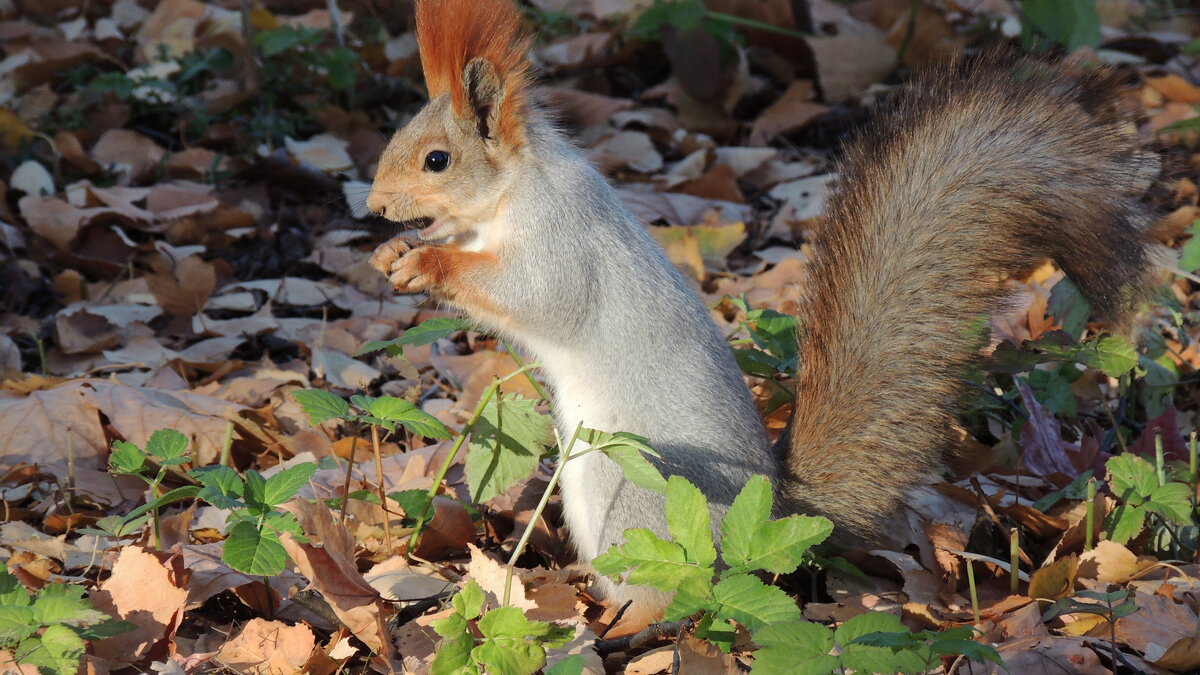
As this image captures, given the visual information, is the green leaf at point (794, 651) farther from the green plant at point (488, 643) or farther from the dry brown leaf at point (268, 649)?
the dry brown leaf at point (268, 649)

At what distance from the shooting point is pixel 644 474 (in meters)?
1.57

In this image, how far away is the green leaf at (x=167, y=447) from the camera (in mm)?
1721

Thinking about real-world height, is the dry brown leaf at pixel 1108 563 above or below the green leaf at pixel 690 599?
below

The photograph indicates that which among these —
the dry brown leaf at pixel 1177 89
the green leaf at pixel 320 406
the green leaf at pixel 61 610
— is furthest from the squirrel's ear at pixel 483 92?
the dry brown leaf at pixel 1177 89

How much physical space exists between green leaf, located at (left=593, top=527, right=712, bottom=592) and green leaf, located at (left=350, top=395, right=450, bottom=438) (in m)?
0.35

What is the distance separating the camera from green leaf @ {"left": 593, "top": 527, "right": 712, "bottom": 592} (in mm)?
1513

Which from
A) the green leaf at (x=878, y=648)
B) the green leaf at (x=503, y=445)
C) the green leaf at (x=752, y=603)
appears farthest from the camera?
the green leaf at (x=503, y=445)

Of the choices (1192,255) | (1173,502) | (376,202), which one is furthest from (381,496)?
(1192,255)

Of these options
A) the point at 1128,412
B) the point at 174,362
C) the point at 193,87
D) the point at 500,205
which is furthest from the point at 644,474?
the point at 193,87

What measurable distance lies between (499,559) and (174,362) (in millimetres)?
1104

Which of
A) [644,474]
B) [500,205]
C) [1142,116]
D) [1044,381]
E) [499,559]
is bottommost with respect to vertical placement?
[499,559]

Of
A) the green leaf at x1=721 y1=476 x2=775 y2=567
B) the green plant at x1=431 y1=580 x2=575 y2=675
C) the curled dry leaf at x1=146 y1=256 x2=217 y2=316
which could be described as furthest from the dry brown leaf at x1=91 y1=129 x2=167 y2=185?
the green leaf at x1=721 y1=476 x2=775 y2=567

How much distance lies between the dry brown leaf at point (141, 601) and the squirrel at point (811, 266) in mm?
636

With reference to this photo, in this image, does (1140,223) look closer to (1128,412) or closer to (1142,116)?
(1142,116)
